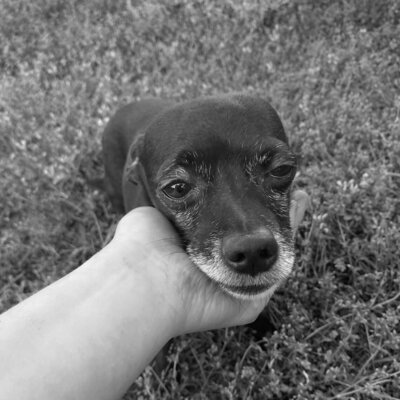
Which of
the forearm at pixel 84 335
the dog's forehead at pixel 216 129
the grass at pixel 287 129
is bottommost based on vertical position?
the grass at pixel 287 129

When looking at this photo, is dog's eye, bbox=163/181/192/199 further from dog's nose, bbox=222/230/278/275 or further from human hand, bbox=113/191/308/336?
dog's nose, bbox=222/230/278/275

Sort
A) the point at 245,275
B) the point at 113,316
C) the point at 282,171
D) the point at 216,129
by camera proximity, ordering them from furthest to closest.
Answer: the point at 282,171 < the point at 216,129 < the point at 245,275 < the point at 113,316

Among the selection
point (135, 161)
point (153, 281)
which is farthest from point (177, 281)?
point (135, 161)

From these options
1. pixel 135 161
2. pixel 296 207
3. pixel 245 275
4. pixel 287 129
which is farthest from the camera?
pixel 287 129

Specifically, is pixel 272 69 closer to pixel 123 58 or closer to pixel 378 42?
pixel 378 42

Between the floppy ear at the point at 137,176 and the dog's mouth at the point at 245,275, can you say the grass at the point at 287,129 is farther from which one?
the floppy ear at the point at 137,176

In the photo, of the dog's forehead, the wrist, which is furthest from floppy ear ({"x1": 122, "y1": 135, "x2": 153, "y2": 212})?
the wrist

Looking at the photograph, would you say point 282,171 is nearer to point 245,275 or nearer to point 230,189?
point 230,189

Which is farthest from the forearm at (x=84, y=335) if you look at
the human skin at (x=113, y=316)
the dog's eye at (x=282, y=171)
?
the dog's eye at (x=282, y=171)
